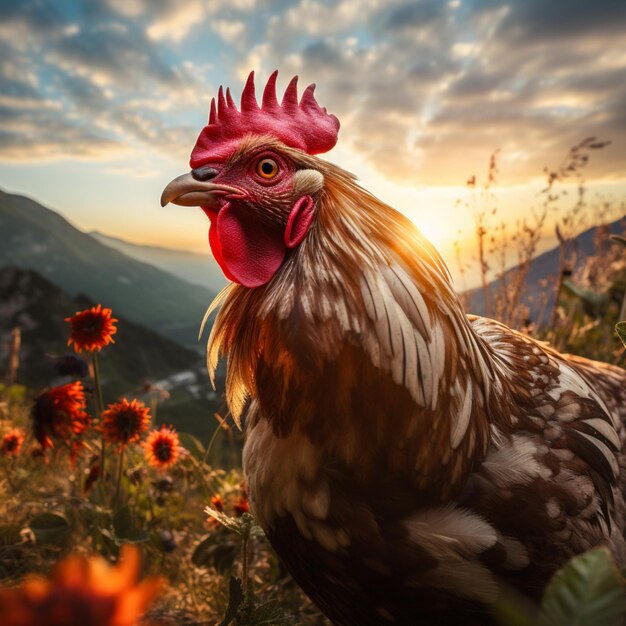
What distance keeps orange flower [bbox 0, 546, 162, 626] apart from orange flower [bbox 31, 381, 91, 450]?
2.17m

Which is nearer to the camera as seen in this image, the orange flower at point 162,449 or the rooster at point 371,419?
the rooster at point 371,419

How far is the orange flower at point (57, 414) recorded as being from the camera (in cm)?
222

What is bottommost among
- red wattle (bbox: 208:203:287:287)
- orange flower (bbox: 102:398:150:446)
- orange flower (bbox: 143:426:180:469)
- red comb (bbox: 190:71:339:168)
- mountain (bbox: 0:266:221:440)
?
mountain (bbox: 0:266:221:440)

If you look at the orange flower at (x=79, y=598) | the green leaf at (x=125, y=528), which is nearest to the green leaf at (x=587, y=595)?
the orange flower at (x=79, y=598)

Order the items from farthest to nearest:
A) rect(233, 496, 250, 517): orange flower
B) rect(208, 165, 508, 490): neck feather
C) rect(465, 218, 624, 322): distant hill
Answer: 1. rect(465, 218, 624, 322): distant hill
2. rect(233, 496, 250, 517): orange flower
3. rect(208, 165, 508, 490): neck feather

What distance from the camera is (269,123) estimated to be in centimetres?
162

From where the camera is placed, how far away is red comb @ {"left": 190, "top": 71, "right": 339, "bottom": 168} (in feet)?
5.17

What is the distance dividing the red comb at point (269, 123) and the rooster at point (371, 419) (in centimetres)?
4

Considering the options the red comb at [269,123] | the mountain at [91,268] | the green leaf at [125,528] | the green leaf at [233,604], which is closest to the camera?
the green leaf at [233,604]

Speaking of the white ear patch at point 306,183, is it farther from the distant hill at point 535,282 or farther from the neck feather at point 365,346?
the distant hill at point 535,282

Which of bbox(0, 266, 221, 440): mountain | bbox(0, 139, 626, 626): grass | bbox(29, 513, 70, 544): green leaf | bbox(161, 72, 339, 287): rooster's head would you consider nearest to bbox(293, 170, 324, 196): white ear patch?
bbox(161, 72, 339, 287): rooster's head

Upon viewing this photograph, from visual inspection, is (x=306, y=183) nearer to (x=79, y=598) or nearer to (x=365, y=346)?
(x=365, y=346)

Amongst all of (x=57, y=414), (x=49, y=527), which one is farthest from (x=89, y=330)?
(x=49, y=527)

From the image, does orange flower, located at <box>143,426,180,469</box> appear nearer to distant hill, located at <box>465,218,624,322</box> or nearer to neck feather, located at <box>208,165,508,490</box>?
neck feather, located at <box>208,165,508,490</box>
